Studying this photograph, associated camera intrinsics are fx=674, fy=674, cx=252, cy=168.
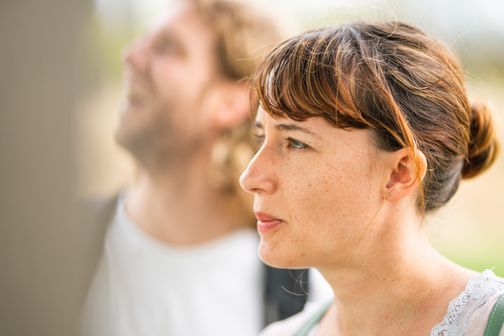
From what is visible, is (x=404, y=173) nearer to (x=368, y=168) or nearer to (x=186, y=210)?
(x=368, y=168)

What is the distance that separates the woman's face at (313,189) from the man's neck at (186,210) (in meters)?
0.97

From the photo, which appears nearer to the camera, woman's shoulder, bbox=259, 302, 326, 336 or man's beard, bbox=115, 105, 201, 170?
woman's shoulder, bbox=259, 302, 326, 336

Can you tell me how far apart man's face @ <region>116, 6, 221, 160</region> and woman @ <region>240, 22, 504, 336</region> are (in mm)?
908

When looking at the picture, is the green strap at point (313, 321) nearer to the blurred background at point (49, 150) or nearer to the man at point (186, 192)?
the man at point (186, 192)

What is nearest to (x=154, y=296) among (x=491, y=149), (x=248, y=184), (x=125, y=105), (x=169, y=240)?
(x=169, y=240)

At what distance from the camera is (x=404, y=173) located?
3.46 feet

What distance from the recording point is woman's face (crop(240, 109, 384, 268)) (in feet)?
3.45

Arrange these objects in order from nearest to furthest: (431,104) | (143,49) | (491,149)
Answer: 1. (431,104)
2. (491,149)
3. (143,49)

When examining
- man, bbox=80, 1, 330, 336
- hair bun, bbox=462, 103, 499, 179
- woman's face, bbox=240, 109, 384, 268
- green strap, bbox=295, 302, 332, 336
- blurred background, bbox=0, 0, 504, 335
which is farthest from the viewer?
blurred background, bbox=0, 0, 504, 335

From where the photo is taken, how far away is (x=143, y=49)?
204 cm

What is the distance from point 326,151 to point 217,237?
107cm

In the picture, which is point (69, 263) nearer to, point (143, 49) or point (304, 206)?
point (143, 49)

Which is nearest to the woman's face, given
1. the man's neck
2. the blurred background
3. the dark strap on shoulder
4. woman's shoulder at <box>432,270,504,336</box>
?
woman's shoulder at <box>432,270,504,336</box>

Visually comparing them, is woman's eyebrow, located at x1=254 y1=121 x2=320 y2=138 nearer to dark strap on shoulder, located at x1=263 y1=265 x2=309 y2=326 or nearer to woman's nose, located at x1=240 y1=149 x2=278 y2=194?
woman's nose, located at x1=240 y1=149 x2=278 y2=194
